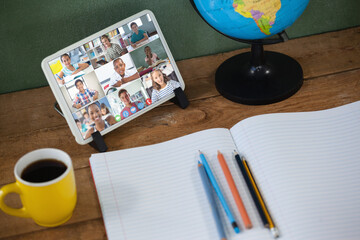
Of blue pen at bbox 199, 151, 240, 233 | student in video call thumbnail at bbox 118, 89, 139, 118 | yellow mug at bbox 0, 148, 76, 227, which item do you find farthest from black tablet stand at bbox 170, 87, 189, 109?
yellow mug at bbox 0, 148, 76, 227

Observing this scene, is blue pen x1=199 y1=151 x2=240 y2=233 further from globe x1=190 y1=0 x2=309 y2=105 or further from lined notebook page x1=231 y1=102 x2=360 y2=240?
globe x1=190 y1=0 x2=309 y2=105

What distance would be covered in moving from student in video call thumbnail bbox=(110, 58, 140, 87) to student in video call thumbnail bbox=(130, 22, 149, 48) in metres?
0.05

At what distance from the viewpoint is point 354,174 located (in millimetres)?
769

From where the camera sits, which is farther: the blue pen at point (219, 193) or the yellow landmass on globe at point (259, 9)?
the yellow landmass on globe at point (259, 9)

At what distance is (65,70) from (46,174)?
0.84 ft

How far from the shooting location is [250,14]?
849 millimetres

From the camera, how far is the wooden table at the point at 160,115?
0.81 m

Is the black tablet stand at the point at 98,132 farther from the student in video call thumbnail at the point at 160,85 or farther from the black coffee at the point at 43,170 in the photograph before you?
the black coffee at the point at 43,170

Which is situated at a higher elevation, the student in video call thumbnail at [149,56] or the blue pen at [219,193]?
the student in video call thumbnail at [149,56]

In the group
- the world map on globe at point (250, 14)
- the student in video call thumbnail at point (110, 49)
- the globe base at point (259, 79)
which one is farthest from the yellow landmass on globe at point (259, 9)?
the student in video call thumbnail at point (110, 49)

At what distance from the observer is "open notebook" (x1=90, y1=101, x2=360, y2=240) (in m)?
0.71

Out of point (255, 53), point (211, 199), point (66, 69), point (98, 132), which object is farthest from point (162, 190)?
point (255, 53)

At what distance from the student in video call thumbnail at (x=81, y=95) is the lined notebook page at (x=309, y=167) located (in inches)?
12.5

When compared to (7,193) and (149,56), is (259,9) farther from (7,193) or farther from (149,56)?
(7,193)
